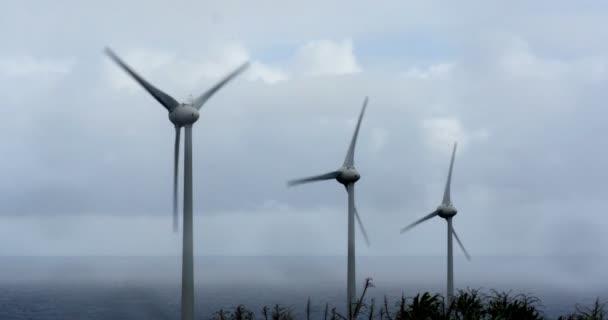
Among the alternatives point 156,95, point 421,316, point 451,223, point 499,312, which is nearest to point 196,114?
point 156,95

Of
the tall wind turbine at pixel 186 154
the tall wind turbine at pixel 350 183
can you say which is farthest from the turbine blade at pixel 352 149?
the tall wind turbine at pixel 186 154

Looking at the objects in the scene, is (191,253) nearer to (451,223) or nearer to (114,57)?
(114,57)

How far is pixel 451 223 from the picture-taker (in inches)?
3962

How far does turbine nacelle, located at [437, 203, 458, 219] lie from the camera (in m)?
99.4

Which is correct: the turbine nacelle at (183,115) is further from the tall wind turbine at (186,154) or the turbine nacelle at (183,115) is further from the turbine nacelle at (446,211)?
the turbine nacelle at (446,211)

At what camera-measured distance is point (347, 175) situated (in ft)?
270

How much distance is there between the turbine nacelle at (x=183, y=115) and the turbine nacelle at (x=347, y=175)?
25521 millimetres

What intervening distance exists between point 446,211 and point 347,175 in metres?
22.9

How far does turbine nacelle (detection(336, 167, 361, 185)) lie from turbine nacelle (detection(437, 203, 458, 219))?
21.0 m

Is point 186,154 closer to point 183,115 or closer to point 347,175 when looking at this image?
point 183,115

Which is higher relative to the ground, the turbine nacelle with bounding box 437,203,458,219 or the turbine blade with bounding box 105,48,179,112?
the turbine blade with bounding box 105,48,179,112

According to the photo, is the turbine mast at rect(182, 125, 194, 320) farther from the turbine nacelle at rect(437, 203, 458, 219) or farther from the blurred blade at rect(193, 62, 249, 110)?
the turbine nacelle at rect(437, 203, 458, 219)

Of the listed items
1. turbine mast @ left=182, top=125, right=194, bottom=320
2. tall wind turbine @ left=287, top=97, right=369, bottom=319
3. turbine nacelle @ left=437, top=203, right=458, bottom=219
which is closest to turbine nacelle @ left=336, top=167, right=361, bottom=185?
tall wind turbine @ left=287, top=97, right=369, bottom=319

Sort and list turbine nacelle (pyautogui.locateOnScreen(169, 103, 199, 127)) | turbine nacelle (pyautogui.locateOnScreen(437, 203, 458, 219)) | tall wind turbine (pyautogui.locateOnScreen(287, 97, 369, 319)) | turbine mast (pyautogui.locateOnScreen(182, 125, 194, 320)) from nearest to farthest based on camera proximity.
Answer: turbine mast (pyautogui.locateOnScreen(182, 125, 194, 320)), turbine nacelle (pyautogui.locateOnScreen(169, 103, 199, 127)), tall wind turbine (pyautogui.locateOnScreen(287, 97, 369, 319)), turbine nacelle (pyautogui.locateOnScreen(437, 203, 458, 219))
